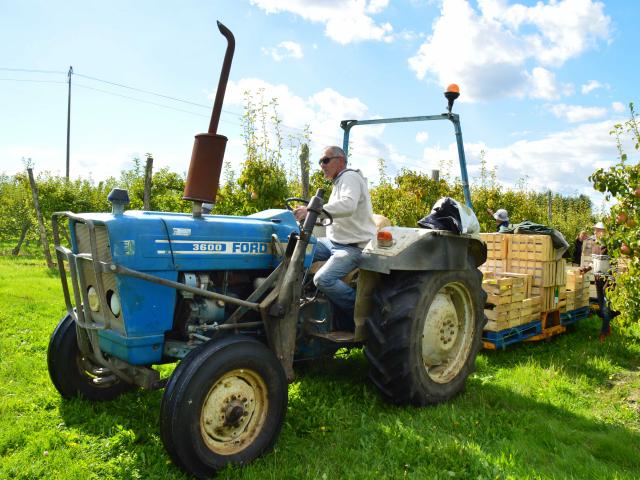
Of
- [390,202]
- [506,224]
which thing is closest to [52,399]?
[506,224]

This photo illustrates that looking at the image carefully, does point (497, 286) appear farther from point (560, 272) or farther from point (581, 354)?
point (560, 272)

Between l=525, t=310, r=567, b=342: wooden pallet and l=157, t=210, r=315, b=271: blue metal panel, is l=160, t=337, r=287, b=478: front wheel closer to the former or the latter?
l=157, t=210, r=315, b=271: blue metal panel

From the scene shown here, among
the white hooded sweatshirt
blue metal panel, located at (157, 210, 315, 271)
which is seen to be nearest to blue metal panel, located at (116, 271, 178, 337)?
blue metal panel, located at (157, 210, 315, 271)

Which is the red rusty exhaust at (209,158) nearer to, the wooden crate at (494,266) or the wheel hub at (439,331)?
→ the wheel hub at (439,331)

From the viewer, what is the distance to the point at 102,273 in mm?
3229

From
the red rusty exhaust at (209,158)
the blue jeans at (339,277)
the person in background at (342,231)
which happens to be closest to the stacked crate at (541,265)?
the person in background at (342,231)

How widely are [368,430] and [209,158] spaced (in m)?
2.04

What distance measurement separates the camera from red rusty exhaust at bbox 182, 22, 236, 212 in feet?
10.4

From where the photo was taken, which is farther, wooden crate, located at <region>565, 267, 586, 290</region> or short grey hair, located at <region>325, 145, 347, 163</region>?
wooden crate, located at <region>565, 267, 586, 290</region>

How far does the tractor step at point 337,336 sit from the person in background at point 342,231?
20 centimetres

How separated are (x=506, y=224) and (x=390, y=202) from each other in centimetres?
379

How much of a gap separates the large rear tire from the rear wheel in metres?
1.92

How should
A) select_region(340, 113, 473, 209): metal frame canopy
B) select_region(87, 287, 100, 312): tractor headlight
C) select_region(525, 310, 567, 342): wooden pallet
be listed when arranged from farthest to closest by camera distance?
select_region(525, 310, 567, 342): wooden pallet
select_region(340, 113, 473, 209): metal frame canopy
select_region(87, 287, 100, 312): tractor headlight

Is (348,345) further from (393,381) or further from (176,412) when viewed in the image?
(176,412)
